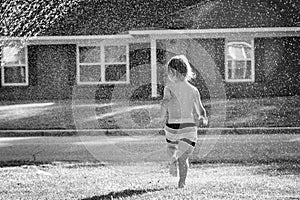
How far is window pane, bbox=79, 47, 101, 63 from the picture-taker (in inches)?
889

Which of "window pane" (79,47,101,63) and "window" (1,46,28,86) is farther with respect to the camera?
"window" (1,46,28,86)

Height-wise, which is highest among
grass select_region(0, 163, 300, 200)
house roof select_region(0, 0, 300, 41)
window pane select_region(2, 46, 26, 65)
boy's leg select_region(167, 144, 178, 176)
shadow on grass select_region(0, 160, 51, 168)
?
house roof select_region(0, 0, 300, 41)

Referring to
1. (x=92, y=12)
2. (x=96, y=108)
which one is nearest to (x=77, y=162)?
(x=96, y=108)

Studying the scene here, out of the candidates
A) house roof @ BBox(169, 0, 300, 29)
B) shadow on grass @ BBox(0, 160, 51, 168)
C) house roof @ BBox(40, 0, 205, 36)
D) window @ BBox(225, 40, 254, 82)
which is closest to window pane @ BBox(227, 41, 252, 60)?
window @ BBox(225, 40, 254, 82)

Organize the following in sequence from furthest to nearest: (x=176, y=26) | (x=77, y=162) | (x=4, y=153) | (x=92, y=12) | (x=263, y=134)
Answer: (x=92, y=12), (x=176, y=26), (x=263, y=134), (x=4, y=153), (x=77, y=162)

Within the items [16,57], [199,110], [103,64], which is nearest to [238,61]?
[103,64]

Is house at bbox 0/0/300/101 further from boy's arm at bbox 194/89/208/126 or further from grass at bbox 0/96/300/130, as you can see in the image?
boy's arm at bbox 194/89/208/126

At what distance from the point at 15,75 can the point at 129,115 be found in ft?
29.6

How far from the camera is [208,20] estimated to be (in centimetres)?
2227

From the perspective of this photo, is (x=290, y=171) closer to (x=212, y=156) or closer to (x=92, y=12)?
(x=212, y=156)

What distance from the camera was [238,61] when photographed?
2222 cm

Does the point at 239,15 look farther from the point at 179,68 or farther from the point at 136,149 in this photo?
the point at 179,68

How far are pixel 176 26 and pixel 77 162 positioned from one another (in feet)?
42.7

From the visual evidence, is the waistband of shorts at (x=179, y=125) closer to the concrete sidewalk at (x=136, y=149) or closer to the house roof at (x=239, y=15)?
the concrete sidewalk at (x=136, y=149)
